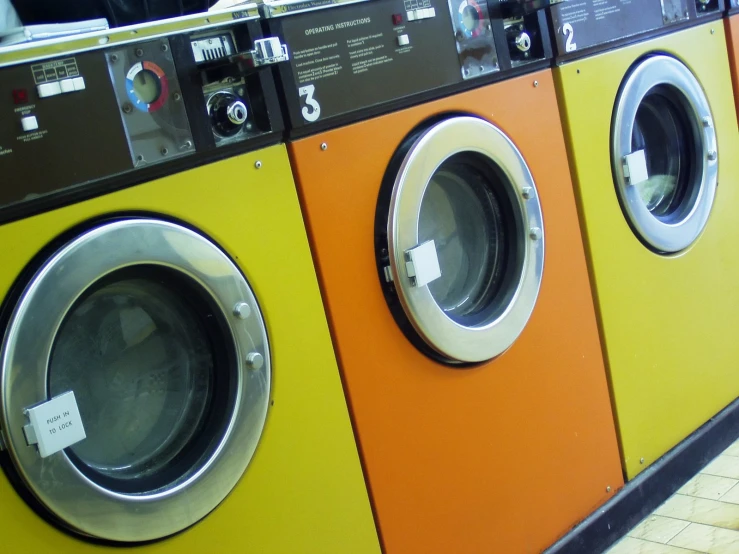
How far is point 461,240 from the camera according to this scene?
5.84 ft

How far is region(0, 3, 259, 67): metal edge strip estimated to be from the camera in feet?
3.81

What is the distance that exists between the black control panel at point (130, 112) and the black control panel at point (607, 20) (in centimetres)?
76

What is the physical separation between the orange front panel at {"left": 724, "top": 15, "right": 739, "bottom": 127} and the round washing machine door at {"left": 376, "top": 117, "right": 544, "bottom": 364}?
2.92 feet

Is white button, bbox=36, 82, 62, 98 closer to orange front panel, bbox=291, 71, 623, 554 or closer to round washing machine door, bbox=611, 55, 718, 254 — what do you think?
orange front panel, bbox=291, 71, 623, 554

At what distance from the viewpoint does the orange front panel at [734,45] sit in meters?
2.28

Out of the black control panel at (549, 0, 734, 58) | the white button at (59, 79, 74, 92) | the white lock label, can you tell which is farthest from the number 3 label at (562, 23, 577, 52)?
the white lock label

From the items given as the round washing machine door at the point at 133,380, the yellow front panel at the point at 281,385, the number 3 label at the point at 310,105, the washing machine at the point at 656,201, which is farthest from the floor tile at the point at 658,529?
the number 3 label at the point at 310,105

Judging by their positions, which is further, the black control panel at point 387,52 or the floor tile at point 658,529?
the floor tile at point 658,529

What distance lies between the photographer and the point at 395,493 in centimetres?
157

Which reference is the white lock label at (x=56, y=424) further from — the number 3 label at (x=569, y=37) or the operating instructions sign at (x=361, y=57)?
the number 3 label at (x=569, y=37)

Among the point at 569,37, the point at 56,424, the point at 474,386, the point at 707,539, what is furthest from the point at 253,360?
the point at 707,539

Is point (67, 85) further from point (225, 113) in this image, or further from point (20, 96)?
point (225, 113)

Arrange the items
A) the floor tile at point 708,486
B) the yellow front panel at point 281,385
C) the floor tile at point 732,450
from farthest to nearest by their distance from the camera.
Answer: the floor tile at point 732,450 → the floor tile at point 708,486 → the yellow front panel at point 281,385

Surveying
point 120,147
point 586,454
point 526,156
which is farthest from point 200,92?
point 586,454
